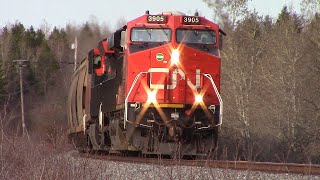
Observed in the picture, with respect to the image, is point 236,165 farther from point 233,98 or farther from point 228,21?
point 228,21

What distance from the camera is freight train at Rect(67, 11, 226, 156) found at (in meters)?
12.2

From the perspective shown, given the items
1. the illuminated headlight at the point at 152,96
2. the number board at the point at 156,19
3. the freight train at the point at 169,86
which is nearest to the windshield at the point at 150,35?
the freight train at the point at 169,86

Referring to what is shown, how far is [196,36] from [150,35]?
0.95 metres

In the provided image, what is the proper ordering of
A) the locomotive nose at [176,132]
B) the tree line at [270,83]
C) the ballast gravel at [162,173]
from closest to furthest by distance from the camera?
the ballast gravel at [162,173] < the locomotive nose at [176,132] < the tree line at [270,83]

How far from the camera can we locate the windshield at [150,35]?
41.3ft

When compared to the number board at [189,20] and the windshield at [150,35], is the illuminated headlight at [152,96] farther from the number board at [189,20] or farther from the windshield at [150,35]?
Answer: the number board at [189,20]

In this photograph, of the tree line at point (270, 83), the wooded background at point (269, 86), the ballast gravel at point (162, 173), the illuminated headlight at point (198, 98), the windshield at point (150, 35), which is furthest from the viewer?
the tree line at point (270, 83)

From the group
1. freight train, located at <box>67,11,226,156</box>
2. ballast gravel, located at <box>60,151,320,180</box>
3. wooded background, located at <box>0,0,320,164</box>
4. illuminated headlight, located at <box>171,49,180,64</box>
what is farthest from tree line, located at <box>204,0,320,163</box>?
ballast gravel, located at <box>60,151,320,180</box>

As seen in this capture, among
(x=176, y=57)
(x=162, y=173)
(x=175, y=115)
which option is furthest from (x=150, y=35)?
(x=162, y=173)

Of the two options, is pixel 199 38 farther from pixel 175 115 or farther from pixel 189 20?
pixel 175 115

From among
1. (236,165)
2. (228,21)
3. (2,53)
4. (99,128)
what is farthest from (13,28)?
(236,165)

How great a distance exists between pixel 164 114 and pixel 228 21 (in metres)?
19.0

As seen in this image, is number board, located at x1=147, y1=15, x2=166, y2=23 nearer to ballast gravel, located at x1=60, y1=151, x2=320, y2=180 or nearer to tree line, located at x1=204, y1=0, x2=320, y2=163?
ballast gravel, located at x1=60, y1=151, x2=320, y2=180

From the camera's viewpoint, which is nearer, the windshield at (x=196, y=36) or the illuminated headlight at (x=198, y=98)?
the illuminated headlight at (x=198, y=98)
